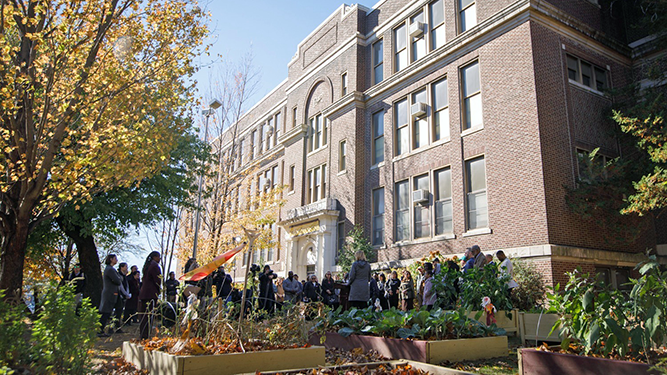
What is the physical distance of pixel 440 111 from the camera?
66.1 feet

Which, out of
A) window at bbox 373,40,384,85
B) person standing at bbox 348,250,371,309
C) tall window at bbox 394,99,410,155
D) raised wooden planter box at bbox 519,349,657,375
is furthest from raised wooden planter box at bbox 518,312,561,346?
window at bbox 373,40,384,85

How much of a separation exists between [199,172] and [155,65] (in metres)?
11.1

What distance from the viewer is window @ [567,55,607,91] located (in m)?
17.7

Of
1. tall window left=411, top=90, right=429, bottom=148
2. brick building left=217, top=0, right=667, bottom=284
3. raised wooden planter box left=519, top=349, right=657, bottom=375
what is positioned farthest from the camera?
tall window left=411, top=90, right=429, bottom=148

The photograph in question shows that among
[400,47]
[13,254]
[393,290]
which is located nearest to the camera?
[13,254]

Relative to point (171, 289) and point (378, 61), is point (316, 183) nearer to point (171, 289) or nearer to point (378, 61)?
point (378, 61)

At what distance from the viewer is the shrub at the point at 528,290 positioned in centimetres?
1408

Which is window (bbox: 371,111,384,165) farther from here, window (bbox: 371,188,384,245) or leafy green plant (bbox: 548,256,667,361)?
leafy green plant (bbox: 548,256,667,361)

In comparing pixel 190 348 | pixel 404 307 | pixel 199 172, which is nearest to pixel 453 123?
pixel 404 307

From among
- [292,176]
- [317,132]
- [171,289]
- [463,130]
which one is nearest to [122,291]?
[171,289]

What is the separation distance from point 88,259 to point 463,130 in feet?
48.0

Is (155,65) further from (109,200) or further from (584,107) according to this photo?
(584,107)

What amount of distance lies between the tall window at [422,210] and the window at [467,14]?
6157 mm

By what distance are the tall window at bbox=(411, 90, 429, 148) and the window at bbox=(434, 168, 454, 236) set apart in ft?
6.20
